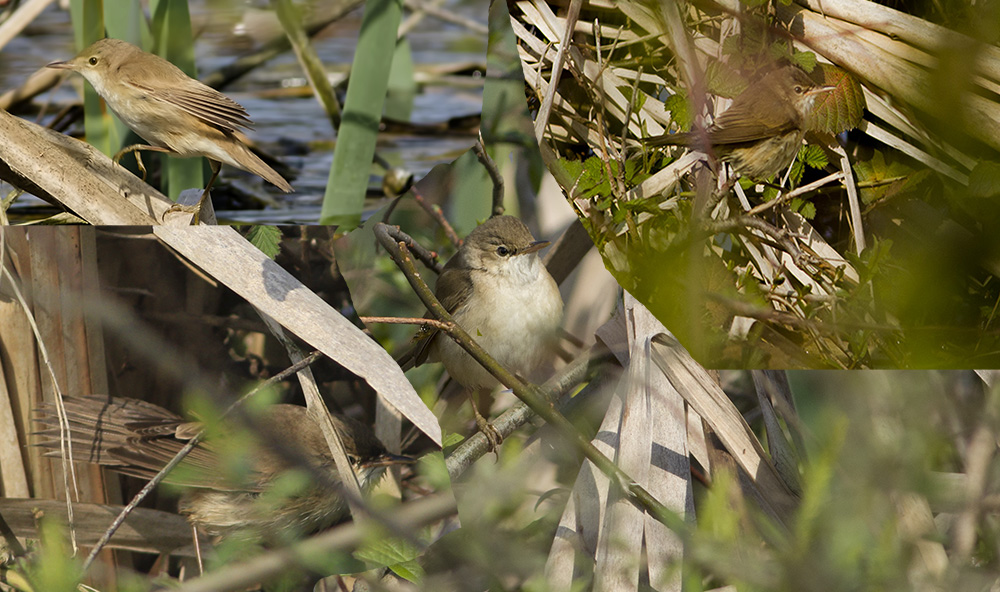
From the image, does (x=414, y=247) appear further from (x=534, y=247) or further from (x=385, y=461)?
(x=385, y=461)

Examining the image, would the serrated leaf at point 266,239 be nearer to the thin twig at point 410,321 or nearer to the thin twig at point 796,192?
the thin twig at point 410,321

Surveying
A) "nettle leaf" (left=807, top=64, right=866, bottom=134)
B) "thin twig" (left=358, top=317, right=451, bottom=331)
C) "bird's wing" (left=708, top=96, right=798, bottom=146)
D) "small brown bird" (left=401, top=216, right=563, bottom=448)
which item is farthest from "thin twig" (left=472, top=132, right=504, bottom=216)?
"nettle leaf" (left=807, top=64, right=866, bottom=134)

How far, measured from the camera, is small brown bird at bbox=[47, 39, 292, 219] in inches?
48.0

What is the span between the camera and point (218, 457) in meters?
1.40

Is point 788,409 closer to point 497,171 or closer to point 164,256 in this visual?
point 497,171

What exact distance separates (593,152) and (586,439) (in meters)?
0.40

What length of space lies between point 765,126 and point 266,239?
2.60 feet

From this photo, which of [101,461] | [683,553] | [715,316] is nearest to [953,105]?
[715,316]

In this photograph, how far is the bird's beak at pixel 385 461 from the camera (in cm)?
135

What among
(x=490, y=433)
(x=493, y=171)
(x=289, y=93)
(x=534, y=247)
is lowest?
(x=490, y=433)

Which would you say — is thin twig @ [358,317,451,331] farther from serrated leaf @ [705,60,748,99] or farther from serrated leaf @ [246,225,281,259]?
serrated leaf @ [705,60,748,99]

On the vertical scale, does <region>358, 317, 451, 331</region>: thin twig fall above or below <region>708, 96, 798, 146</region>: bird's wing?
below

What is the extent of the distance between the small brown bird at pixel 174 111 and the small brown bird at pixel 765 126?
2.01 ft

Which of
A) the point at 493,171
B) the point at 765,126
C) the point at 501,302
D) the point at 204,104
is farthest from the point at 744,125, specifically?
the point at 204,104
